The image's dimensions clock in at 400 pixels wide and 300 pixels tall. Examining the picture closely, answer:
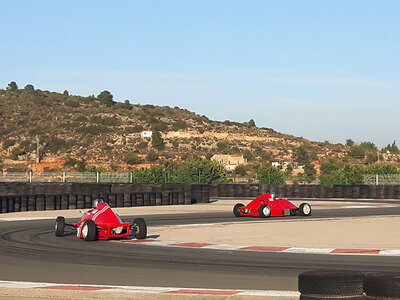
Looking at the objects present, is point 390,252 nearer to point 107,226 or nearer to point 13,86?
point 107,226

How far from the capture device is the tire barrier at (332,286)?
8.18 metres

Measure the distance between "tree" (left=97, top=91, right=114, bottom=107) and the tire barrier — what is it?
11987 centimetres

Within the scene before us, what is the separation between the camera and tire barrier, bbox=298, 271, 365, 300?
8.18 m

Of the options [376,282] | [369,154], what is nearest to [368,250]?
[376,282]

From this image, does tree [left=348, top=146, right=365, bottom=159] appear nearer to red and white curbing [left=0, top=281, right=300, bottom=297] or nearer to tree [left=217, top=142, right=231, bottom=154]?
tree [left=217, top=142, right=231, bottom=154]

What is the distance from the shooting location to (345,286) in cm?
822

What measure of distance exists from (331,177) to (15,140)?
173ft

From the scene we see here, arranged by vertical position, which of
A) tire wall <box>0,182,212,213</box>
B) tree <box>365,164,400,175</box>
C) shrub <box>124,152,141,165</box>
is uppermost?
shrub <box>124,152,141,165</box>

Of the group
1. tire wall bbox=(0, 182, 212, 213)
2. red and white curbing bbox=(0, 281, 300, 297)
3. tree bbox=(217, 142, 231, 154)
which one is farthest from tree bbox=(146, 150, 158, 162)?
red and white curbing bbox=(0, 281, 300, 297)

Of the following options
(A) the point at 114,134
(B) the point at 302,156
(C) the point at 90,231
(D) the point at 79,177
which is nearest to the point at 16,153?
(A) the point at 114,134

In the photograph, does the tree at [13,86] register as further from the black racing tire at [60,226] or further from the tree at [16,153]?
the black racing tire at [60,226]

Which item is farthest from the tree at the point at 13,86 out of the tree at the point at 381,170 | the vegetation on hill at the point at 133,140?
the tree at the point at 381,170

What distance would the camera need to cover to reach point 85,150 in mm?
100562

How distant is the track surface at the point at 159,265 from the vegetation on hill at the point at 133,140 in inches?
2840
